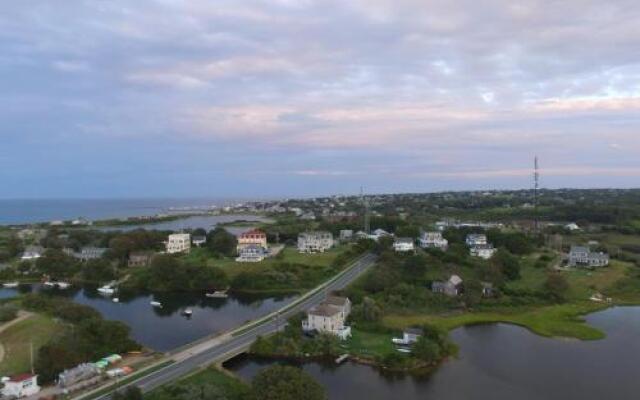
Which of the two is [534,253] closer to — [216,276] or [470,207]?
[216,276]

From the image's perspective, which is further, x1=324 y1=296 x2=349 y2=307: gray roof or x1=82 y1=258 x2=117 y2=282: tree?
x1=82 y1=258 x2=117 y2=282: tree

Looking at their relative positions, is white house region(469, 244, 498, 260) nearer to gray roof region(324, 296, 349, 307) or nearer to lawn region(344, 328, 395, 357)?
gray roof region(324, 296, 349, 307)

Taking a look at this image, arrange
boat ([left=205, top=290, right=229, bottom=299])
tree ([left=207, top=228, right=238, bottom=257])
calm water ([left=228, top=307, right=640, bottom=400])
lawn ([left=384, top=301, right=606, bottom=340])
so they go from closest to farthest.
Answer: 1. calm water ([left=228, top=307, right=640, bottom=400])
2. lawn ([left=384, top=301, right=606, bottom=340])
3. boat ([left=205, top=290, right=229, bottom=299])
4. tree ([left=207, top=228, right=238, bottom=257])


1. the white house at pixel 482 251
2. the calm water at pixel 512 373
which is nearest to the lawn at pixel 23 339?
the calm water at pixel 512 373

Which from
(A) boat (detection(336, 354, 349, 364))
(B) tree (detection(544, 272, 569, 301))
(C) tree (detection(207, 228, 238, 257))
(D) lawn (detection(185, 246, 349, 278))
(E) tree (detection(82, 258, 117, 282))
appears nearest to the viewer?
(A) boat (detection(336, 354, 349, 364))

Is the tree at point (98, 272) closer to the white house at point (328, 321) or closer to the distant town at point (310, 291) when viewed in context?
the distant town at point (310, 291)

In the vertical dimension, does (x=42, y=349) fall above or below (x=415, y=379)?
above

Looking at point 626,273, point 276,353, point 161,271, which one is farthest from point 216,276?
point 626,273

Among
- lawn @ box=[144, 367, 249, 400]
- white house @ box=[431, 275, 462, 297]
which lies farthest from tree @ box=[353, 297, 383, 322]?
lawn @ box=[144, 367, 249, 400]
